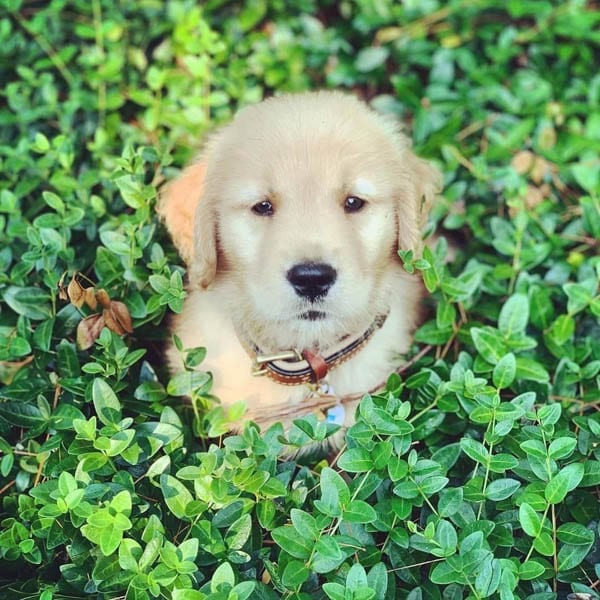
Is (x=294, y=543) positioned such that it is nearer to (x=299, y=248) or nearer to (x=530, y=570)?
(x=530, y=570)

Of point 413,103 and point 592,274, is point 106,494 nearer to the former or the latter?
point 592,274

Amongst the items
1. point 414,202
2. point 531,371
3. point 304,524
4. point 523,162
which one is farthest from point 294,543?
point 523,162

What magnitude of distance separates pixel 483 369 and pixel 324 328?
63 cm

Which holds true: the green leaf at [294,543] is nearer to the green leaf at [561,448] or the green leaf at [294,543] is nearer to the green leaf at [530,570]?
the green leaf at [530,570]

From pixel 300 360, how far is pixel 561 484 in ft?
3.47

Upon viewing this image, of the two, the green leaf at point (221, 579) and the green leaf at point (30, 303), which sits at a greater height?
the green leaf at point (30, 303)

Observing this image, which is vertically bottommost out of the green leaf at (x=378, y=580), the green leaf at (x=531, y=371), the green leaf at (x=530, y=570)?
the green leaf at (x=531, y=371)

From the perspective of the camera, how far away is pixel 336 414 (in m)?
3.09

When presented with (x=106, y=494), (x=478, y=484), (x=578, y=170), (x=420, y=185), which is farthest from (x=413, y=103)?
(x=106, y=494)

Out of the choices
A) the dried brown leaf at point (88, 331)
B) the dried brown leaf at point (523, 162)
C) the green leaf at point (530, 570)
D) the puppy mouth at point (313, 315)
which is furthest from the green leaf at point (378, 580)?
the dried brown leaf at point (523, 162)

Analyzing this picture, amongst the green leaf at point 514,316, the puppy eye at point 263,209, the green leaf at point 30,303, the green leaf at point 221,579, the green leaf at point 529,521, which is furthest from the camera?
the green leaf at point 514,316

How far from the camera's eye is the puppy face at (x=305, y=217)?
274 centimetres

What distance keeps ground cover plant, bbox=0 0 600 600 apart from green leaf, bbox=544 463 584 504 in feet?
0.05

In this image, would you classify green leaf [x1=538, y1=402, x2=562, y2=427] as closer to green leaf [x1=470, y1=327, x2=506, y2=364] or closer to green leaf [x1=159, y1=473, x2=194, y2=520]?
green leaf [x1=470, y1=327, x2=506, y2=364]
